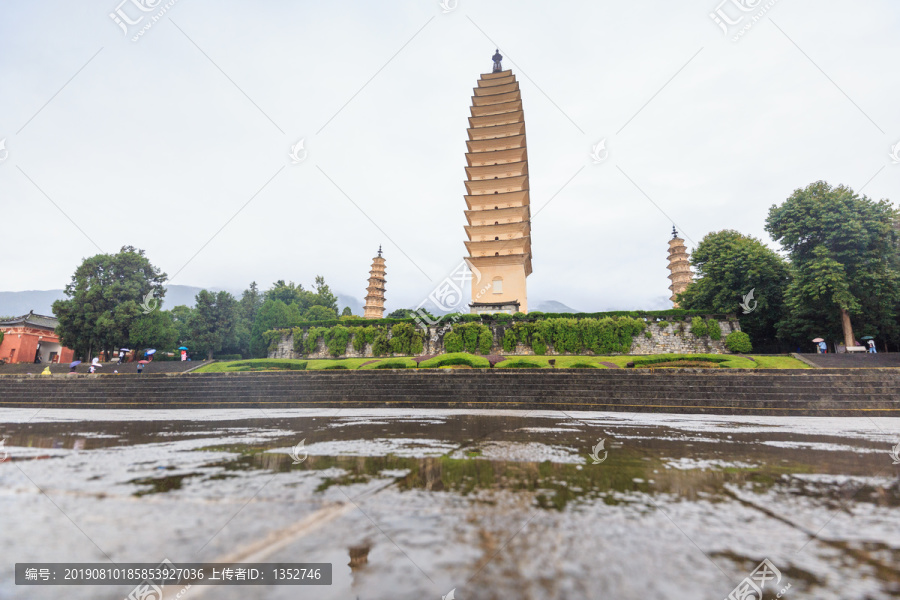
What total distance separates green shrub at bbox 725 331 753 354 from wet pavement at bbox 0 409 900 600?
23.7m

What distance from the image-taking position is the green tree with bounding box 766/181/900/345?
19156mm

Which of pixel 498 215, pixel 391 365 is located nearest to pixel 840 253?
pixel 498 215

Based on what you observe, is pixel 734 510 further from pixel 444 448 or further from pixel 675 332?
pixel 675 332

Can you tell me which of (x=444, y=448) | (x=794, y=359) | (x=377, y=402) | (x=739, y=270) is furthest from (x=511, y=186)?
(x=444, y=448)

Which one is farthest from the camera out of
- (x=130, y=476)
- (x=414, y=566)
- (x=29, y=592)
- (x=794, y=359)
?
(x=794, y=359)

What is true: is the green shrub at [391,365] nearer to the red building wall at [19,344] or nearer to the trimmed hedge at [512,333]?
the trimmed hedge at [512,333]

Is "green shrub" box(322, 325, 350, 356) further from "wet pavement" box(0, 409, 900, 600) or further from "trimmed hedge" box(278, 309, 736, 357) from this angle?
"wet pavement" box(0, 409, 900, 600)

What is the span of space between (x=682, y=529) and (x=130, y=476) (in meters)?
3.16

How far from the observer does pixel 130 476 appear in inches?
96.7

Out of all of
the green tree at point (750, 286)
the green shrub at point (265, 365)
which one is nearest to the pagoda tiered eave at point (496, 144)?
the green tree at point (750, 286)

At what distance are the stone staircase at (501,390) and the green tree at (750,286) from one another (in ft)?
51.3

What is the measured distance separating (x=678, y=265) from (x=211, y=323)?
51.8m

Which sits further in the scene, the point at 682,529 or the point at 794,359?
the point at 794,359

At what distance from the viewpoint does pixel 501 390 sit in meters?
12.1
